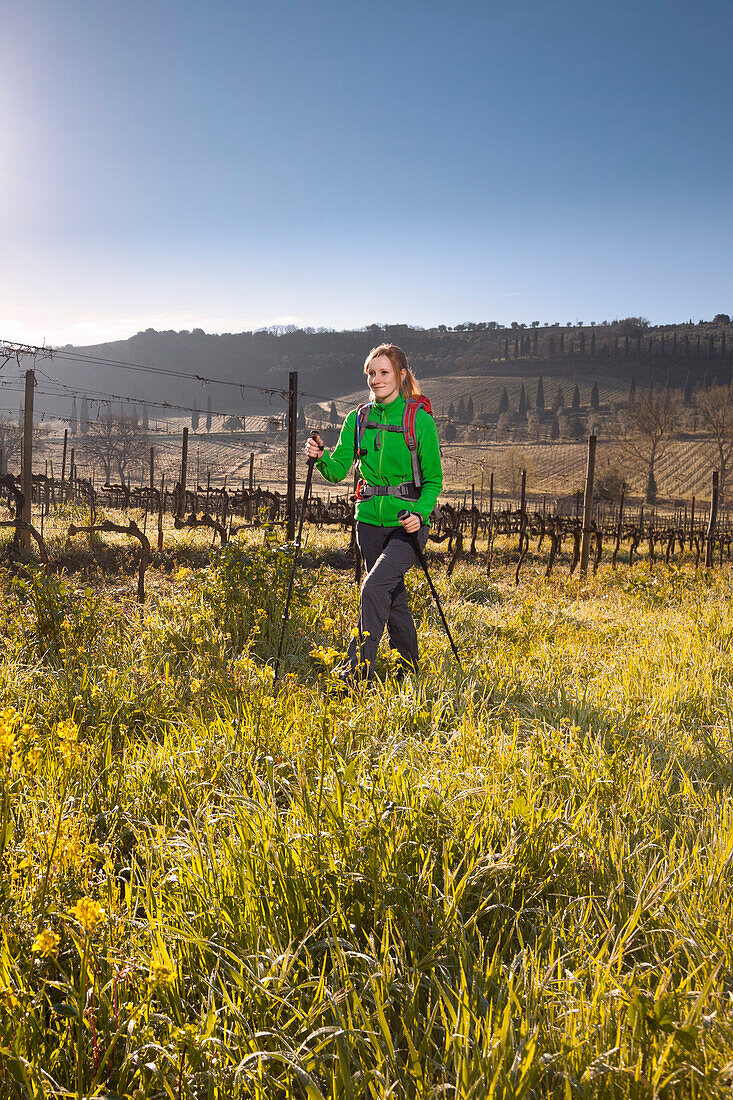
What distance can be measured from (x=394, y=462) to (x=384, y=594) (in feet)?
2.72

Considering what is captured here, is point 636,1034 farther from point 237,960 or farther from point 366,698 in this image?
point 366,698

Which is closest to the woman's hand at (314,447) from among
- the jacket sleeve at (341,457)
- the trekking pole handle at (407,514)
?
the jacket sleeve at (341,457)

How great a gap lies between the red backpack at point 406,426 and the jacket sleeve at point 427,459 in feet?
0.11

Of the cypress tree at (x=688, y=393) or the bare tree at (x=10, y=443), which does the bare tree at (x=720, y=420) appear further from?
the cypress tree at (x=688, y=393)

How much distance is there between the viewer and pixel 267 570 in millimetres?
5152

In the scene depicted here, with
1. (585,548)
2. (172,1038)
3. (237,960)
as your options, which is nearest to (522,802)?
(237,960)

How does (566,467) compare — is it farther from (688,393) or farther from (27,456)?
(27,456)

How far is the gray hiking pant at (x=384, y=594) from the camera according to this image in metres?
3.74

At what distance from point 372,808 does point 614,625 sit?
15.2 ft

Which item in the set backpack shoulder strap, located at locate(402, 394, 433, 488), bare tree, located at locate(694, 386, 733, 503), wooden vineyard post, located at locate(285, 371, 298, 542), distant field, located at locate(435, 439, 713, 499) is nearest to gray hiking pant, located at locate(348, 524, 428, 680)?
backpack shoulder strap, located at locate(402, 394, 433, 488)

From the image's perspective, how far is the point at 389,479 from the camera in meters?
3.95

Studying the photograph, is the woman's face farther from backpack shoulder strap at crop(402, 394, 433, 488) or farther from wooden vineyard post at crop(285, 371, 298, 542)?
wooden vineyard post at crop(285, 371, 298, 542)

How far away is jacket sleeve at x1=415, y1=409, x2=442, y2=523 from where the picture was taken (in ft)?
12.7

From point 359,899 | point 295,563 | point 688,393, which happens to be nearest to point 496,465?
point 688,393
